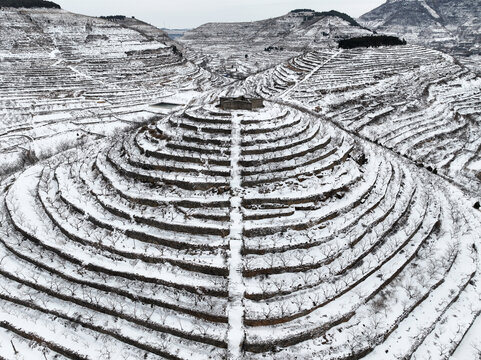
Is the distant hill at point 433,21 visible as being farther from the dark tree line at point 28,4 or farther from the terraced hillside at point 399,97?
the dark tree line at point 28,4

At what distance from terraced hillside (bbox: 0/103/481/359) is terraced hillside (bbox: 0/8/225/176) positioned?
14517mm

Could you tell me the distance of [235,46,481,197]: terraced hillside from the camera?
30.1 metres

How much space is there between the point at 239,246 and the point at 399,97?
36.1 metres

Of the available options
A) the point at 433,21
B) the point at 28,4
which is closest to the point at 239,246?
the point at 28,4

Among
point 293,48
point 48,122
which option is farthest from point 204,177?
point 293,48

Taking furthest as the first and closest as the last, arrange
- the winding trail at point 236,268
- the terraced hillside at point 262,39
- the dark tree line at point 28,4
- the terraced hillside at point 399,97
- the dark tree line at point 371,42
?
the terraced hillside at point 262,39 < the dark tree line at point 28,4 < the dark tree line at point 371,42 < the terraced hillside at point 399,97 < the winding trail at point 236,268

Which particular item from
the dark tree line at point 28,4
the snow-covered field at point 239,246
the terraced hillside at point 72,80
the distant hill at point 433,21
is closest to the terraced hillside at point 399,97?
the snow-covered field at point 239,246

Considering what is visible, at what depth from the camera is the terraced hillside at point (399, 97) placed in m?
30.1

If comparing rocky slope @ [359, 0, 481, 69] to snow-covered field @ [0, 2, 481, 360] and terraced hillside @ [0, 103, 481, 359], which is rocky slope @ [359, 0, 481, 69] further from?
terraced hillside @ [0, 103, 481, 359]

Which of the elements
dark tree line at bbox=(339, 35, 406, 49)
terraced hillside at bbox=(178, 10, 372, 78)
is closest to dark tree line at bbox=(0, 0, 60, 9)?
terraced hillside at bbox=(178, 10, 372, 78)

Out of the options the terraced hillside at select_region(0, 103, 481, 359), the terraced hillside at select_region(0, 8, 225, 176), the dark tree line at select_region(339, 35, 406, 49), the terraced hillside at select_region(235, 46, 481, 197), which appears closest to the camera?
the terraced hillside at select_region(0, 103, 481, 359)

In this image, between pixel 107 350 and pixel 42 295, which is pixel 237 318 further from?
pixel 42 295

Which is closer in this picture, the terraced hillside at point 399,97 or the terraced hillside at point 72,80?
the terraced hillside at point 399,97

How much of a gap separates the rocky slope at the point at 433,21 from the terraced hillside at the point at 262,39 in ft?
129
